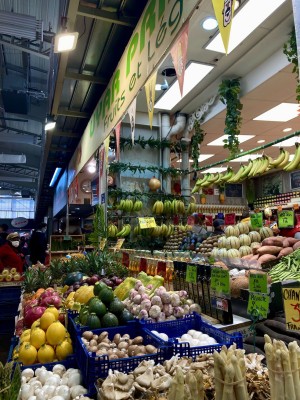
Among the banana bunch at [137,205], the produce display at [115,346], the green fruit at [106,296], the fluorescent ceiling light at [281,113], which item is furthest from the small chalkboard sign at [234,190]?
the produce display at [115,346]

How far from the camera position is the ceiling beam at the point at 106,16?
153 inches

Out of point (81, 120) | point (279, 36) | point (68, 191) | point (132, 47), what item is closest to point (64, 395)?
point (132, 47)

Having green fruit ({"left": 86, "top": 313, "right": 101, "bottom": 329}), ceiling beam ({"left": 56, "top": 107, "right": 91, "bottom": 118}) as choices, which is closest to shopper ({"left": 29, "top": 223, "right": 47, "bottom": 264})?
ceiling beam ({"left": 56, "top": 107, "right": 91, "bottom": 118})

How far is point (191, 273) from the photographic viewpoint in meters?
2.97

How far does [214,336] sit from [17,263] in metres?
6.29

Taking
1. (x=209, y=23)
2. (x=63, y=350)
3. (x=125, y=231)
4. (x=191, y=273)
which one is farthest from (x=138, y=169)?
(x=63, y=350)

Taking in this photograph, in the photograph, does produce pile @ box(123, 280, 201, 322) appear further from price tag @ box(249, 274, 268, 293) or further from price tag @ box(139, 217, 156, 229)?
price tag @ box(139, 217, 156, 229)

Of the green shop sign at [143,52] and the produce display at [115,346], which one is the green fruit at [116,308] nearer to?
the produce display at [115,346]

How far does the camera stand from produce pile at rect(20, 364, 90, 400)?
183 centimetres

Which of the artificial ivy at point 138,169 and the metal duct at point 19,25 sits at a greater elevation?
the metal duct at point 19,25

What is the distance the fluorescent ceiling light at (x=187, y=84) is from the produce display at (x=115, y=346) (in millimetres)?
4272

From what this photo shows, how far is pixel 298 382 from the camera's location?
124cm

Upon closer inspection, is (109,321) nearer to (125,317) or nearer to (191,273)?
(125,317)

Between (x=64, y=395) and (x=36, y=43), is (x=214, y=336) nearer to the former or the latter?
(x=64, y=395)
